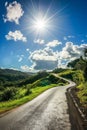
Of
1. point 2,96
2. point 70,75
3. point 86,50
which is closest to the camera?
point 2,96

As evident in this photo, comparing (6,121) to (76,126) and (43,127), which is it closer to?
(43,127)

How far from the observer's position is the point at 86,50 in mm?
76438

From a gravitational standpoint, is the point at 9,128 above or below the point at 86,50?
below

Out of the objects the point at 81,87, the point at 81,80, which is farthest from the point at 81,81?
the point at 81,87

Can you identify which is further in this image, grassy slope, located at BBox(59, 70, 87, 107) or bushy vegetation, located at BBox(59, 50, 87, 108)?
bushy vegetation, located at BBox(59, 50, 87, 108)

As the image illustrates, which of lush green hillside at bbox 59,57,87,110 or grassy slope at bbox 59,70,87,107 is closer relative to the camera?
grassy slope at bbox 59,70,87,107

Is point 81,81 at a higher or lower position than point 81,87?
higher

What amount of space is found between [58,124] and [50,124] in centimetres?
44

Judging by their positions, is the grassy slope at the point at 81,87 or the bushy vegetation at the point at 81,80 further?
the bushy vegetation at the point at 81,80

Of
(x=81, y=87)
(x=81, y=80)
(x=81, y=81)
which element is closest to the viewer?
(x=81, y=87)

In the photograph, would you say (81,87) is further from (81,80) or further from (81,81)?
(81,80)

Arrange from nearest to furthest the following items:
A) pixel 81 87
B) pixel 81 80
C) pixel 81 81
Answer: pixel 81 87 → pixel 81 81 → pixel 81 80

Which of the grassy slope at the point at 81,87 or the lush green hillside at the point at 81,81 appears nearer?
the grassy slope at the point at 81,87

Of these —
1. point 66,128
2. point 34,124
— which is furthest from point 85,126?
point 34,124
